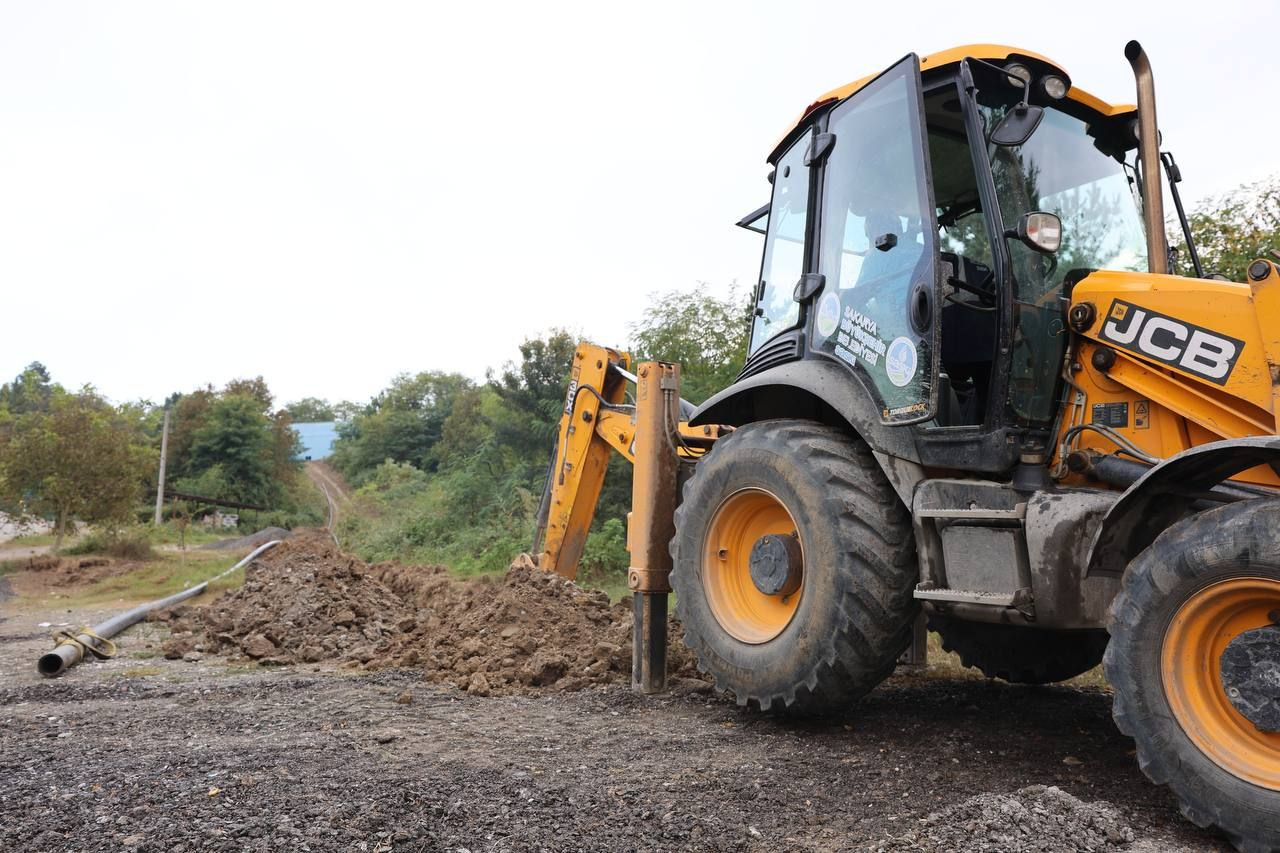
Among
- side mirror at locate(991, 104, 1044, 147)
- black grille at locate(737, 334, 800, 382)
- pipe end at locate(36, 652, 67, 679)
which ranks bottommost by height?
pipe end at locate(36, 652, 67, 679)

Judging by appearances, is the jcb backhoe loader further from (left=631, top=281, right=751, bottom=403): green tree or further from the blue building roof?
the blue building roof

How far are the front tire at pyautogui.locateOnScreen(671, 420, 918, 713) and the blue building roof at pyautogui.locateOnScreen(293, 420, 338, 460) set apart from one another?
208ft

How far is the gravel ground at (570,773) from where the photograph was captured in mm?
3119

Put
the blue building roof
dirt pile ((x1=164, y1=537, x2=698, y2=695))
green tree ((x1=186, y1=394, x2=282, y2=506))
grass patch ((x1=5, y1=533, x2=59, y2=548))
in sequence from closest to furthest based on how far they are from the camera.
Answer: dirt pile ((x1=164, y1=537, x2=698, y2=695)) → grass patch ((x1=5, y1=533, x2=59, y2=548)) → green tree ((x1=186, y1=394, x2=282, y2=506)) → the blue building roof

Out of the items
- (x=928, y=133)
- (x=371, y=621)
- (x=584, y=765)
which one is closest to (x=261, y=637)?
(x=371, y=621)

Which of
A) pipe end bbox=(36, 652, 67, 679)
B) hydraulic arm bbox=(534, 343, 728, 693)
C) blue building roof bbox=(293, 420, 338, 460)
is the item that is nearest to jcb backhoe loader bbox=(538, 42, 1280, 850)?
hydraulic arm bbox=(534, 343, 728, 693)

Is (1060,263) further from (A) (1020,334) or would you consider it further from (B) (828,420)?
(B) (828,420)

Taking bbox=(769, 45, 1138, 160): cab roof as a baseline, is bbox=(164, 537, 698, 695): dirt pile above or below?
below

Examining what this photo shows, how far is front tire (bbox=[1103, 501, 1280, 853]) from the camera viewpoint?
9.45 feet

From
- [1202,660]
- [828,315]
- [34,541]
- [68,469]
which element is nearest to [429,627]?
[828,315]

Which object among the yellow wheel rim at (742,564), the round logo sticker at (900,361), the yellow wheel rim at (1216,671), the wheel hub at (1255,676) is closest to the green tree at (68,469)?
the yellow wheel rim at (742,564)

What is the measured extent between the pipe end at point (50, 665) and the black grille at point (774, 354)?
5.67 metres

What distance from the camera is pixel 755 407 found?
211 inches

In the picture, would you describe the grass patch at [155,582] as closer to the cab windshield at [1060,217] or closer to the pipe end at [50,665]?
the pipe end at [50,665]
